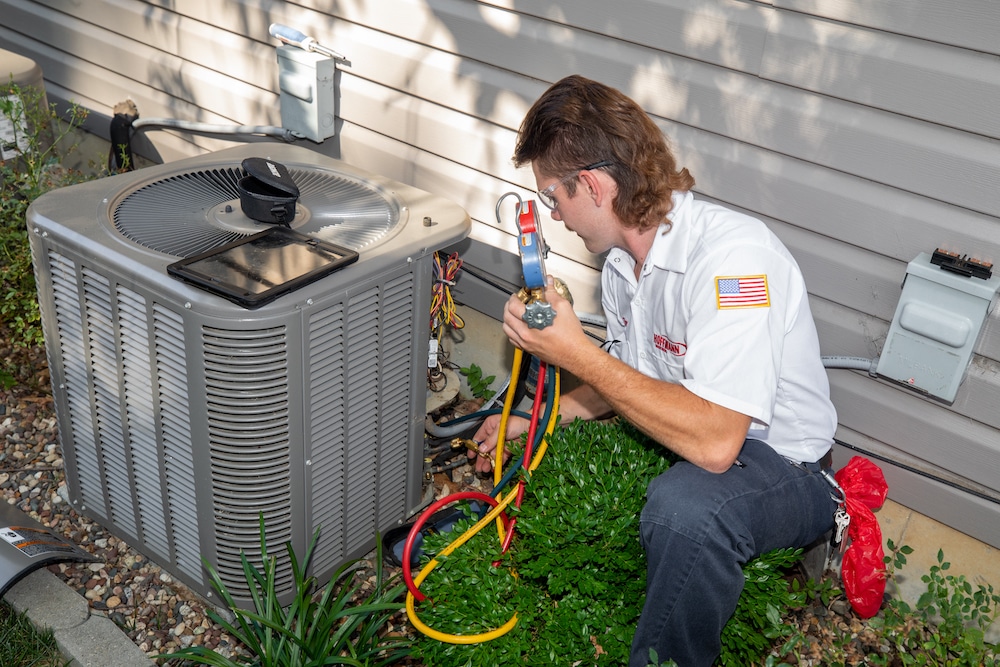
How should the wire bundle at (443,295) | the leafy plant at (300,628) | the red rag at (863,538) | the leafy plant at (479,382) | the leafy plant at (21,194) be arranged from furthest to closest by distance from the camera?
the leafy plant at (479,382), the leafy plant at (21,194), the wire bundle at (443,295), the red rag at (863,538), the leafy plant at (300,628)

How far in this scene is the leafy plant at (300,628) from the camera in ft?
6.98

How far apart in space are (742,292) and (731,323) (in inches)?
3.3

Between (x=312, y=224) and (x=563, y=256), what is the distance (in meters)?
0.98

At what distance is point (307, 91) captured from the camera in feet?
10.9

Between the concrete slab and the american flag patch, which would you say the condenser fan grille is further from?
the concrete slab

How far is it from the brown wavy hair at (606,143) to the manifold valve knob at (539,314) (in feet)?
1.10

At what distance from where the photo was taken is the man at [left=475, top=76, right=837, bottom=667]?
2023mm

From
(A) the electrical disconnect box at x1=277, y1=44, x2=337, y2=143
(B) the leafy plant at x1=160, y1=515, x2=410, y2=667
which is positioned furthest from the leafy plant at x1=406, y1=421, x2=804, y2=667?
(A) the electrical disconnect box at x1=277, y1=44, x2=337, y2=143

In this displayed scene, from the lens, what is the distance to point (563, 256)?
3.06 m

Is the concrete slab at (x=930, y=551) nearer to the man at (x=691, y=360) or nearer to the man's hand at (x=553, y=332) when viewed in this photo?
the man at (x=691, y=360)

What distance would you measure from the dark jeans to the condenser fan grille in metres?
1.02

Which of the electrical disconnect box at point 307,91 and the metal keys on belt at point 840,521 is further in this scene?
the electrical disconnect box at point 307,91

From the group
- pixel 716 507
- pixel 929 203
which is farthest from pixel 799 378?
pixel 929 203

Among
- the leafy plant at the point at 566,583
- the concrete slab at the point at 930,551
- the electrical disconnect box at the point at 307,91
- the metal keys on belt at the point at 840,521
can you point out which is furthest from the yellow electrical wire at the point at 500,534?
the electrical disconnect box at the point at 307,91
